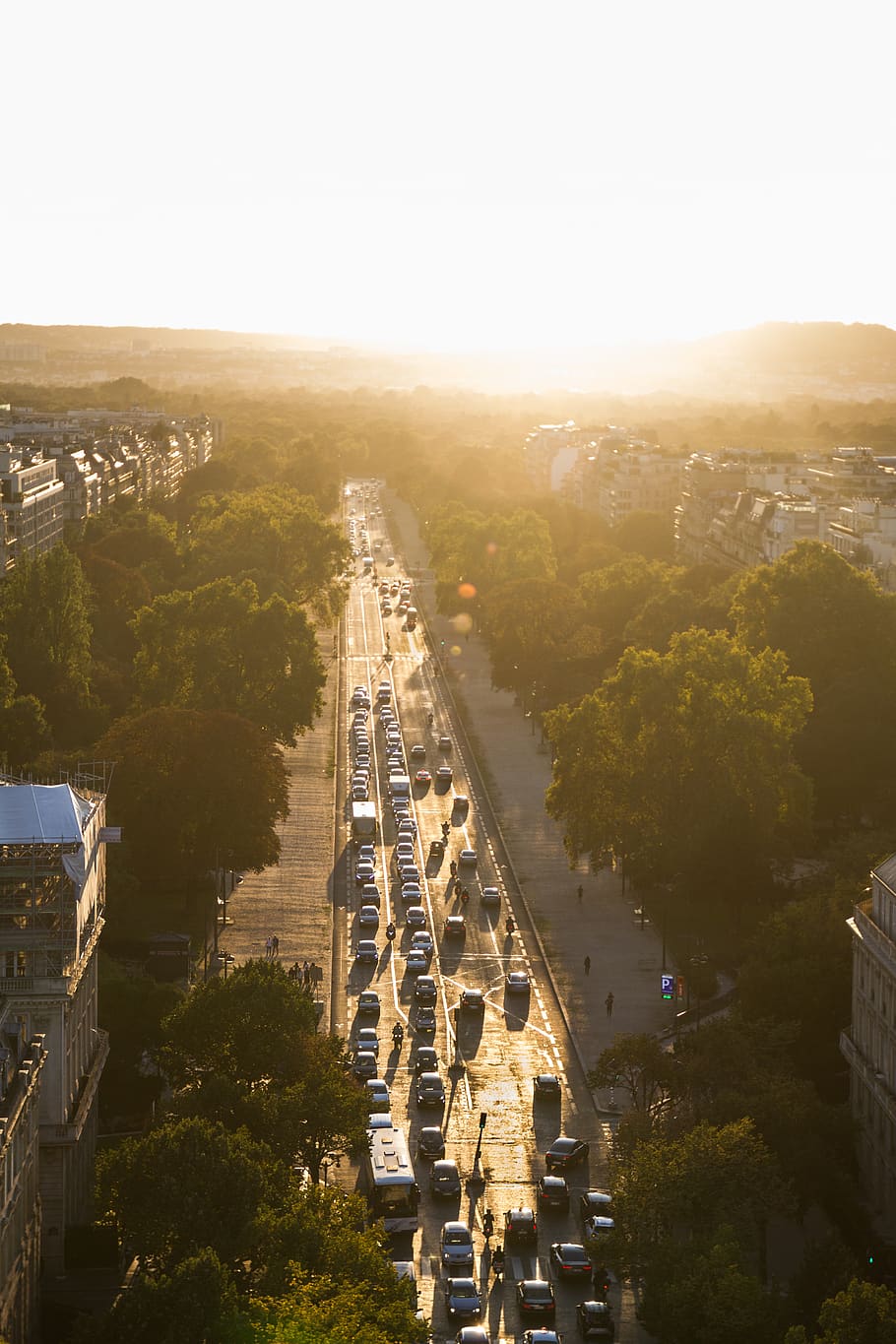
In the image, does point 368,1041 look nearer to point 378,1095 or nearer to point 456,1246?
point 378,1095

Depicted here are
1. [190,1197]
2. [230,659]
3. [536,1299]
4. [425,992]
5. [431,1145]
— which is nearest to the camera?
[190,1197]

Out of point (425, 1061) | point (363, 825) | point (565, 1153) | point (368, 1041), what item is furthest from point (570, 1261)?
point (363, 825)

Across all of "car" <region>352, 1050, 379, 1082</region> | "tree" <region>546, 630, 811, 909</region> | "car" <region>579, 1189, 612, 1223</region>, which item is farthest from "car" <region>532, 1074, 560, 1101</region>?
"tree" <region>546, 630, 811, 909</region>

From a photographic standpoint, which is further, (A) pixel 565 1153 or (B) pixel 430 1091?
(B) pixel 430 1091

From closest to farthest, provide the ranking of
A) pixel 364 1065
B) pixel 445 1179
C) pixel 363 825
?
pixel 445 1179 < pixel 364 1065 < pixel 363 825

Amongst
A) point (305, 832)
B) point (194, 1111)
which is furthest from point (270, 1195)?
point (305, 832)

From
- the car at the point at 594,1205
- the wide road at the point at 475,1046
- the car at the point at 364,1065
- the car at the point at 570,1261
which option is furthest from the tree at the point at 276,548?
the car at the point at 570,1261

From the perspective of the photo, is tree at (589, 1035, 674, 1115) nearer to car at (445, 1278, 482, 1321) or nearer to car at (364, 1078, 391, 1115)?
car at (364, 1078, 391, 1115)
